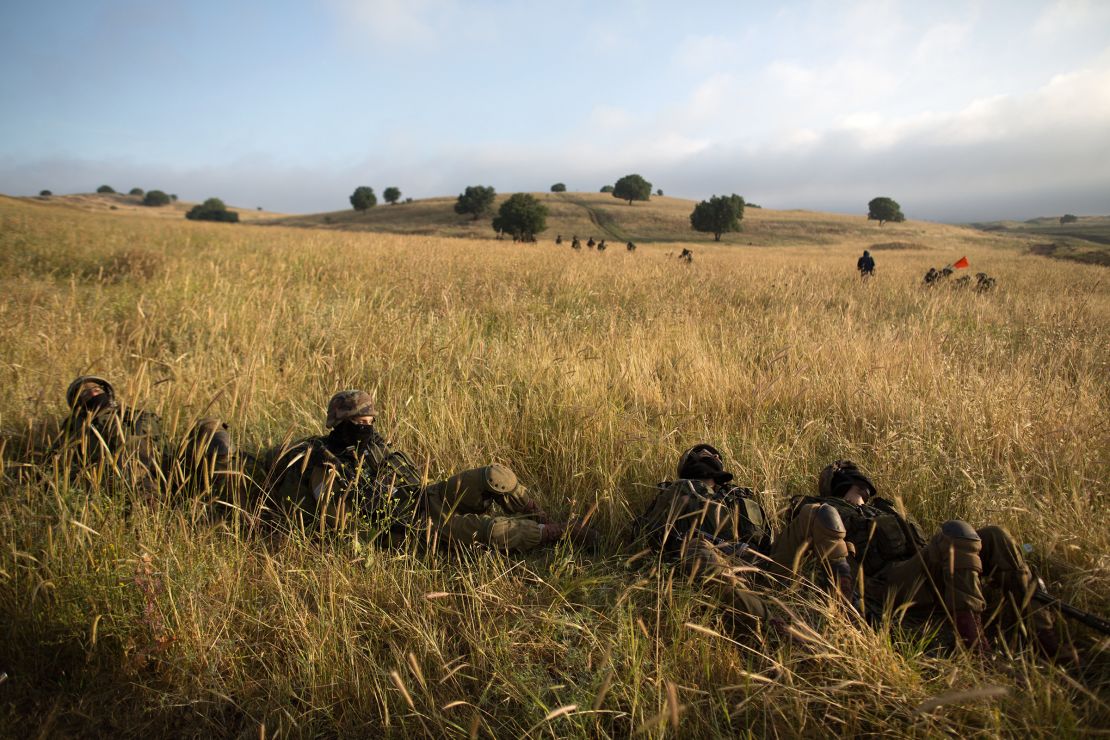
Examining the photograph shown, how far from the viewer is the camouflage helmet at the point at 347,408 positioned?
9.66 feet

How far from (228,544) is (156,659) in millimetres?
555

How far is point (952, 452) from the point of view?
3.10 meters

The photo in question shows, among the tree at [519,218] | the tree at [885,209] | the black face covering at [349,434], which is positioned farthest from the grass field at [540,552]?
the tree at [885,209]

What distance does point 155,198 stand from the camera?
100375mm

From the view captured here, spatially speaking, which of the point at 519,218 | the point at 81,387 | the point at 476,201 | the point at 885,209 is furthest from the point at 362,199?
the point at 81,387

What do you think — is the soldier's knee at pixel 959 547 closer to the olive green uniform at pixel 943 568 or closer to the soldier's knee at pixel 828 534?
the olive green uniform at pixel 943 568

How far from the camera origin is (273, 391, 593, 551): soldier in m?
2.52

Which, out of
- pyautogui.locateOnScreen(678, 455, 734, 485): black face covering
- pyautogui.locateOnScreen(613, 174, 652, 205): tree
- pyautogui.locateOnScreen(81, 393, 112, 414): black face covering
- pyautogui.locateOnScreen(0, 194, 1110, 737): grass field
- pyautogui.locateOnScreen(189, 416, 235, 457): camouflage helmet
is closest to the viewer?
pyautogui.locateOnScreen(0, 194, 1110, 737): grass field

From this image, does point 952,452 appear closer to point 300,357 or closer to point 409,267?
point 300,357

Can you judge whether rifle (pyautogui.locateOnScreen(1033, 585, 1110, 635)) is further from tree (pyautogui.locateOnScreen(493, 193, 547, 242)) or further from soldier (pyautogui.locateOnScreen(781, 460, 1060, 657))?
tree (pyautogui.locateOnScreen(493, 193, 547, 242))

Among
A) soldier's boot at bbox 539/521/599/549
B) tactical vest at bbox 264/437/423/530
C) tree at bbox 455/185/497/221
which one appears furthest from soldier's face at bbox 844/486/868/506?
tree at bbox 455/185/497/221

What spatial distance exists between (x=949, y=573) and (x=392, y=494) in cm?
240

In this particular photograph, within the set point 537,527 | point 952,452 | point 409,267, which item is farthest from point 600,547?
point 409,267

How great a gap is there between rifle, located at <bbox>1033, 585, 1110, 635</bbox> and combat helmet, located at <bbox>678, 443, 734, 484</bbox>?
1.19 metres
